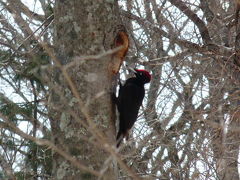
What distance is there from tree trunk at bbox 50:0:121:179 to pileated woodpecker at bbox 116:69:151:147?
31.0 inches

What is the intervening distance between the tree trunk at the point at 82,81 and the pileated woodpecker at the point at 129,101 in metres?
0.79

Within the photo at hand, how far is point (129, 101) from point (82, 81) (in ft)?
4.92

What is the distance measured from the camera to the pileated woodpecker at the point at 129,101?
5173 mm

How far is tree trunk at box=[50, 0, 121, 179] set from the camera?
3.77 metres

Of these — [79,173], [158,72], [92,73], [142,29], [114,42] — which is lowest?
[79,173]

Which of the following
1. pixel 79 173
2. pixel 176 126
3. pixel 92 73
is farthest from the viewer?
pixel 176 126

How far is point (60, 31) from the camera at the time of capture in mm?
4141

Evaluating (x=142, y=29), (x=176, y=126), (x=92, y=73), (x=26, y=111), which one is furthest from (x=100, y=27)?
(x=142, y=29)

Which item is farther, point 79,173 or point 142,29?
point 142,29

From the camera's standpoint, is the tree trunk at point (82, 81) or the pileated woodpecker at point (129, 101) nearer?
the tree trunk at point (82, 81)

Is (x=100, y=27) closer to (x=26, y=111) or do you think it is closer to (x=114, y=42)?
(x=114, y=42)

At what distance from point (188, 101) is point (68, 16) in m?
3.83

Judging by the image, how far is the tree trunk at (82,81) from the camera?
3766 mm

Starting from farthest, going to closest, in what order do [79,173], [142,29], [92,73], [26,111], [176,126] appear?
[142,29] → [176,126] → [26,111] → [92,73] → [79,173]
